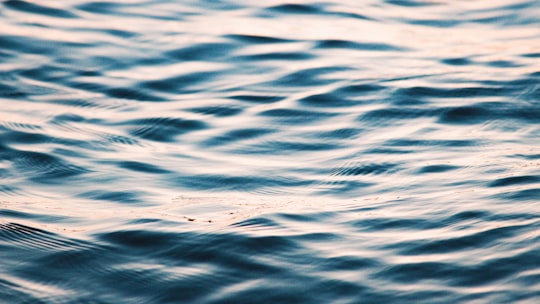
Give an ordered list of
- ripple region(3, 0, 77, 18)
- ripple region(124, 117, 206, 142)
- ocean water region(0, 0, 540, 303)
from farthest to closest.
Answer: ripple region(3, 0, 77, 18) → ripple region(124, 117, 206, 142) → ocean water region(0, 0, 540, 303)

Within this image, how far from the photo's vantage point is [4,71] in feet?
17.7

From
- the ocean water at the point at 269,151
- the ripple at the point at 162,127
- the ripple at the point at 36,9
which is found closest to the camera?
the ocean water at the point at 269,151

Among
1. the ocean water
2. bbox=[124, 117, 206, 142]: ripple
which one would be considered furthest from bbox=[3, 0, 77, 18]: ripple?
bbox=[124, 117, 206, 142]: ripple

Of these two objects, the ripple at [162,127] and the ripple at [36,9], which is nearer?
the ripple at [162,127]

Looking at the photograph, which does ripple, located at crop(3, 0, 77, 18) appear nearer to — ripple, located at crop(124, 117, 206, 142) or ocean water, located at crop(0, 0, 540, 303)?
ocean water, located at crop(0, 0, 540, 303)

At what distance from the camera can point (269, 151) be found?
4336 mm

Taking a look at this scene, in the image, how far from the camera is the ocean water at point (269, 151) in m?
3.09

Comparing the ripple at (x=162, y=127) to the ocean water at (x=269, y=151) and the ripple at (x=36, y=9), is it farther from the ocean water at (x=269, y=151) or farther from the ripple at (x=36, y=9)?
the ripple at (x=36, y=9)

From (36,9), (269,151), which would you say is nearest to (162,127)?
(269,151)

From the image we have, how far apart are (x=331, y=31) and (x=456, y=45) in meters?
0.88

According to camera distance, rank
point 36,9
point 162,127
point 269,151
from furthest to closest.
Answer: point 36,9
point 162,127
point 269,151

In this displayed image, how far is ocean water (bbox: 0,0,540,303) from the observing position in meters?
3.09

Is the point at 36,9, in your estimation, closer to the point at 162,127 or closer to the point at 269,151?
the point at 162,127

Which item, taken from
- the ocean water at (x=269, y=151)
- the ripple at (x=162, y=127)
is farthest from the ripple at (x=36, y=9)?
the ripple at (x=162, y=127)
